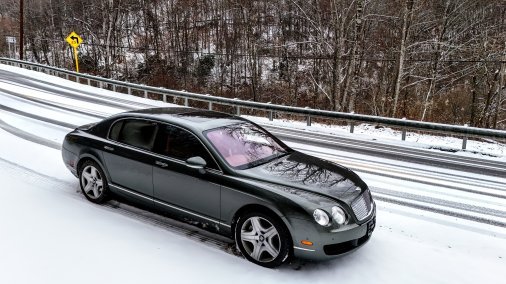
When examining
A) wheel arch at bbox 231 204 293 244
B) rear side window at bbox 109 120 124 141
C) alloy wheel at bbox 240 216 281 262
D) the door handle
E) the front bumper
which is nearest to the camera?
the front bumper

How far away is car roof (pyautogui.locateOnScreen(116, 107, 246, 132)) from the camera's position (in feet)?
19.2

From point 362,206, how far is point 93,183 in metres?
4.11

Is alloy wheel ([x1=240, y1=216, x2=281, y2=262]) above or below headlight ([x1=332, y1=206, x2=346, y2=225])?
below

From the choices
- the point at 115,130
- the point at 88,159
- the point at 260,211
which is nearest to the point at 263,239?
the point at 260,211

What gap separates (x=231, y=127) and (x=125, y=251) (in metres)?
2.19

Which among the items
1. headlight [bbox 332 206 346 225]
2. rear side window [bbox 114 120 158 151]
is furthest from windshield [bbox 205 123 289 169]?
headlight [bbox 332 206 346 225]

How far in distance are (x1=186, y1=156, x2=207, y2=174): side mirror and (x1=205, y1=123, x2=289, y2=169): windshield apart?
27cm

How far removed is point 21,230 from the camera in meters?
5.51

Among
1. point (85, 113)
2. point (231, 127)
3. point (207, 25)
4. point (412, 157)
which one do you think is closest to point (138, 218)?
point (231, 127)

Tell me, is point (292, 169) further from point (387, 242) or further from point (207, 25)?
point (207, 25)

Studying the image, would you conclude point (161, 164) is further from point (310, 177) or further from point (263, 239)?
point (310, 177)

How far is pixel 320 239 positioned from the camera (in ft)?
15.1

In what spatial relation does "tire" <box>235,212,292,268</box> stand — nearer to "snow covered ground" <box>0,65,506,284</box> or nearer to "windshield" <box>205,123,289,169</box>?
"snow covered ground" <box>0,65,506,284</box>

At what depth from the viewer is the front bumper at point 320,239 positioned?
4590 millimetres
